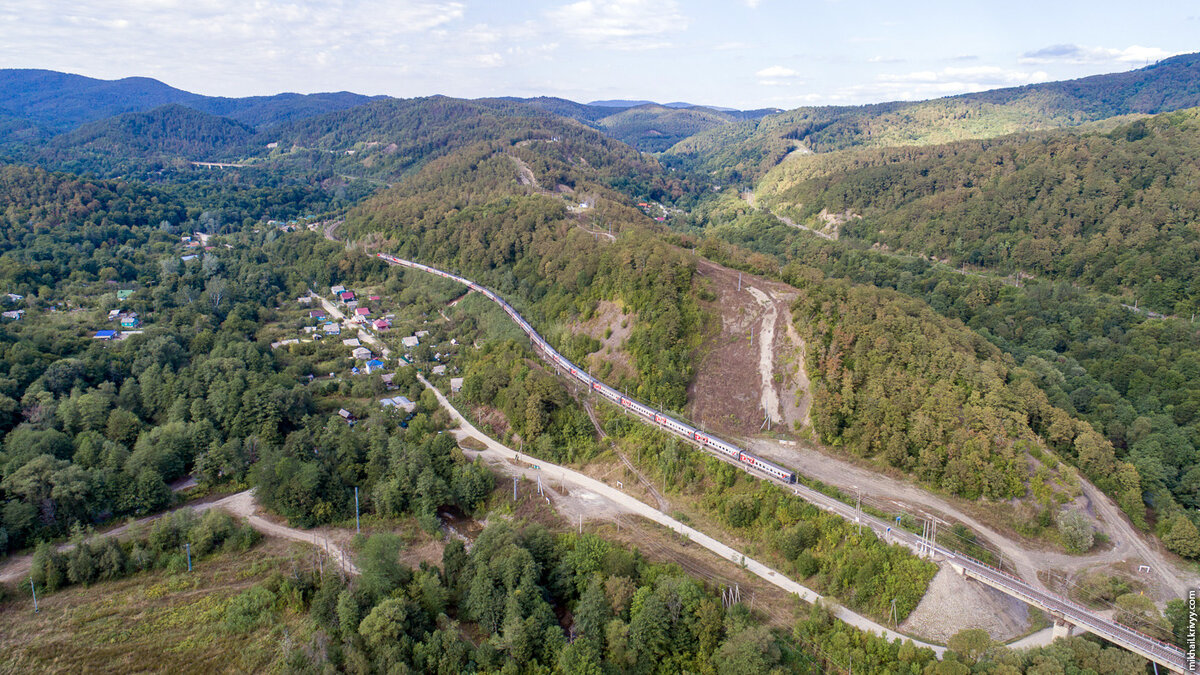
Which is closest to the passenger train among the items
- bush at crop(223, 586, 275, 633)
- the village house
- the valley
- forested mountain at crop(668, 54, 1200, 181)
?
the valley

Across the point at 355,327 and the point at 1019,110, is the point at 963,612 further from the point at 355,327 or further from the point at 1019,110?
the point at 1019,110

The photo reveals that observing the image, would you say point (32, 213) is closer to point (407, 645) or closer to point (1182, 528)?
point (407, 645)

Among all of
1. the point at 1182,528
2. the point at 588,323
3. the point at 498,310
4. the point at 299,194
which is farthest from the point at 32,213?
the point at 1182,528

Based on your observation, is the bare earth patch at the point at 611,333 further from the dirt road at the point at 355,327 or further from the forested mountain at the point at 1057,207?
the forested mountain at the point at 1057,207

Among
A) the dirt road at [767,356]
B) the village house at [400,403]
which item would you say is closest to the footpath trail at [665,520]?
the village house at [400,403]

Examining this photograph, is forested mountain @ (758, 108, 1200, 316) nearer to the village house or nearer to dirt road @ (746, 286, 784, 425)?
dirt road @ (746, 286, 784, 425)
